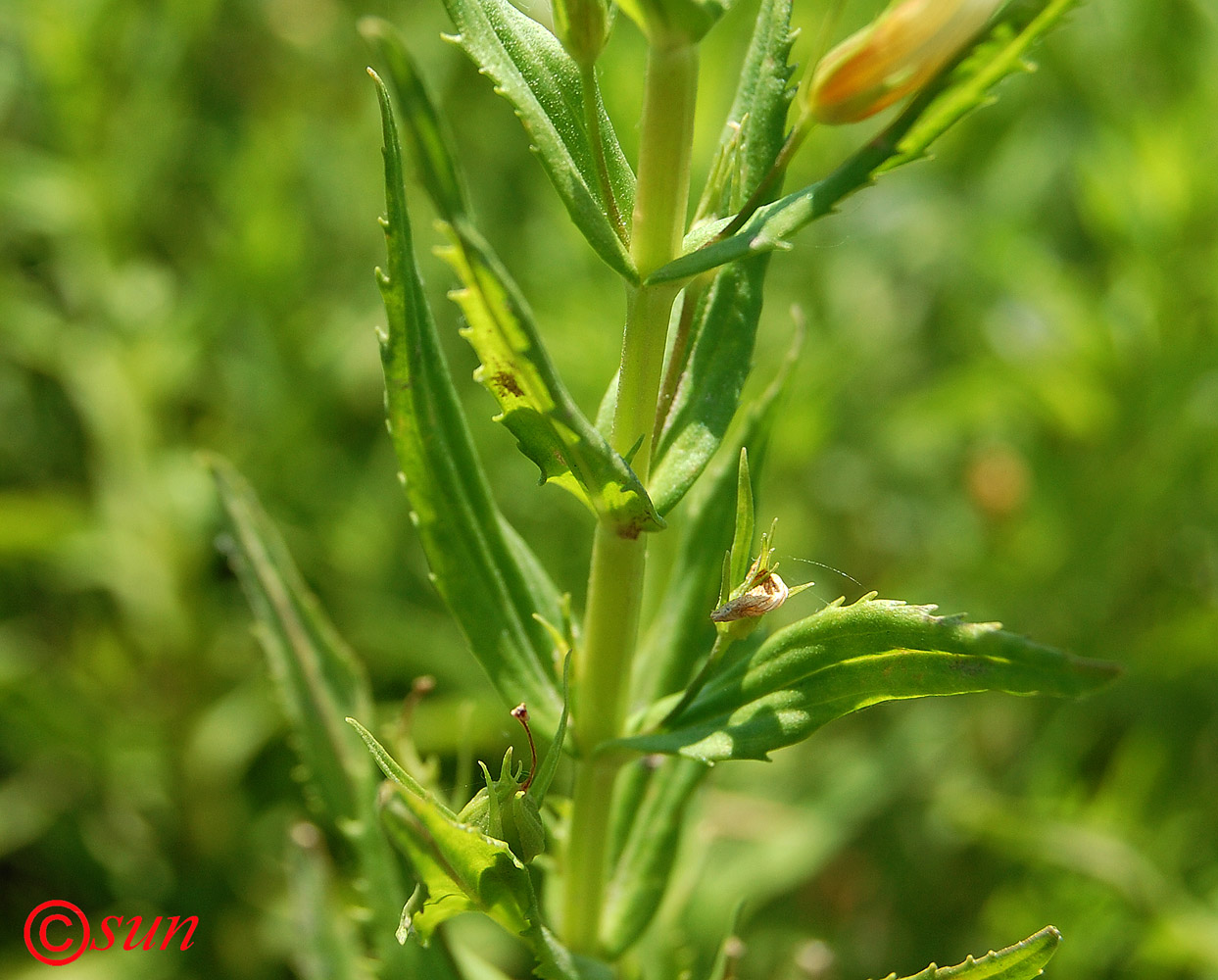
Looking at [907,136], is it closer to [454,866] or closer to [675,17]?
[675,17]

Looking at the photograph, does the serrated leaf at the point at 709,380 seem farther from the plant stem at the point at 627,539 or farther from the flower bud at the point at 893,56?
the flower bud at the point at 893,56

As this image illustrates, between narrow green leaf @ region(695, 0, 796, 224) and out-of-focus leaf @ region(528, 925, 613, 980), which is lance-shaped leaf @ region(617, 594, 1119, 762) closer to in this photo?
out-of-focus leaf @ region(528, 925, 613, 980)

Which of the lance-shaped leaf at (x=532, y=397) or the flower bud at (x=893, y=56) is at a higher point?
the flower bud at (x=893, y=56)

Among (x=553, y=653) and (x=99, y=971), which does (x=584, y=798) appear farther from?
(x=99, y=971)

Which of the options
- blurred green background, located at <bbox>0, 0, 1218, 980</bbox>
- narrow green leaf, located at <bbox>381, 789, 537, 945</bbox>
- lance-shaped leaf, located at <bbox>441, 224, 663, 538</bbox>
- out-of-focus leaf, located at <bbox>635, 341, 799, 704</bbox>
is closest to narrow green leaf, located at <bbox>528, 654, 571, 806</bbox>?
narrow green leaf, located at <bbox>381, 789, 537, 945</bbox>

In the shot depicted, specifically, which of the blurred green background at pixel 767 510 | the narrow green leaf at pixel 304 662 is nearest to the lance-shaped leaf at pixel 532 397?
the narrow green leaf at pixel 304 662

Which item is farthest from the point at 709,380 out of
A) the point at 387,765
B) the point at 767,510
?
the point at 767,510

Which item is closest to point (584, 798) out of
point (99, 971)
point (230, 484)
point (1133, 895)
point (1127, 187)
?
point (230, 484)
